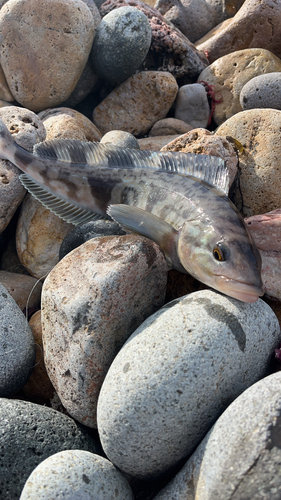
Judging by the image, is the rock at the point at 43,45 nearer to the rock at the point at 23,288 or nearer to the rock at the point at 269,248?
the rock at the point at 23,288

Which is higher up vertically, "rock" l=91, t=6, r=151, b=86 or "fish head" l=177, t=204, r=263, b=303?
"rock" l=91, t=6, r=151, b=86

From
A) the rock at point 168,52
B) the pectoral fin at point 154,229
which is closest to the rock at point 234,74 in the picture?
the rock at point 168,52

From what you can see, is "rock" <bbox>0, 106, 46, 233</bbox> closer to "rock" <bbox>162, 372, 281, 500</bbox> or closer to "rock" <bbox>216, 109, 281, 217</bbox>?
"rock" <bbox>216, 109, 281, 217</bbox>

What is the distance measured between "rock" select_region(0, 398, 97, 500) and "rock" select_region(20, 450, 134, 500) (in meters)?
0.29

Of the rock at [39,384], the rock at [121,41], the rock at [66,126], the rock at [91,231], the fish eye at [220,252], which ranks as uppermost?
the rock at [121,41]

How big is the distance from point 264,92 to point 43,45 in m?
2.75

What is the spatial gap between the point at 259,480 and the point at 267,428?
0.20 meters

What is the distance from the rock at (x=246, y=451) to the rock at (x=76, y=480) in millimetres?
431

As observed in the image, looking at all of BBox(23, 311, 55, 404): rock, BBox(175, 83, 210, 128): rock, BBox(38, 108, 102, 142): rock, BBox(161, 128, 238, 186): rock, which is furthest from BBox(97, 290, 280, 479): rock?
BBox(175, 83, 210, 128): rock

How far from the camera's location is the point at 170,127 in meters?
5.61

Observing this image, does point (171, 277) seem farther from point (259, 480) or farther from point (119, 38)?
point (119, 38)

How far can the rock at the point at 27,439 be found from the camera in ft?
6.91

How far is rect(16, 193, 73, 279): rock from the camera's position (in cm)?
369

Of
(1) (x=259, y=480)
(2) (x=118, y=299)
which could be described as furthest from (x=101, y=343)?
(1) (x=259, y=480)
